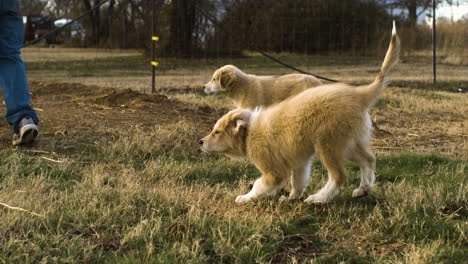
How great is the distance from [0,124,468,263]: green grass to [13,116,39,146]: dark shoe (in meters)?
0.30

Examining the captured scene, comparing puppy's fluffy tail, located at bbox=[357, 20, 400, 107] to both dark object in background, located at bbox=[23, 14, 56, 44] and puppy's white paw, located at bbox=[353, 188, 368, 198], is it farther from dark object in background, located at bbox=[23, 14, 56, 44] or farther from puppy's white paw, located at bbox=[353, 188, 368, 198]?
dark object in background, located at bbox=[23, 14, 56, 44]

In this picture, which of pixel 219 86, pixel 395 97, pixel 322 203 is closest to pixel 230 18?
pixel 395 97

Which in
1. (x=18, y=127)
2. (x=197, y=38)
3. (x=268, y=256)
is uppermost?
(x=197, y=38)

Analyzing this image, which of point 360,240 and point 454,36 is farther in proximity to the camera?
point 454,36

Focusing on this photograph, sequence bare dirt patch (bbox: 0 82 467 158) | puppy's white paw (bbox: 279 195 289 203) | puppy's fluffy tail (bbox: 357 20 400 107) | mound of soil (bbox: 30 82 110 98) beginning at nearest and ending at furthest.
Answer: puppy's fluffy tail (bbox: 357 20 400 107) → puppy's white paw (bbox: 279 195 289 203) → bare dirt patch (bbox: 0 82 467 158) → mound of soil (bbox: 30 82 110 98)

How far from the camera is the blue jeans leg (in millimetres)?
6262

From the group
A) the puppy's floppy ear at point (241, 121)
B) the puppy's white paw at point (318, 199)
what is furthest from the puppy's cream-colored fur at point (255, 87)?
the puppy's white paw at point (318, 199)

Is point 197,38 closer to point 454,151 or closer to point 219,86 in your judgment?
point 219,86

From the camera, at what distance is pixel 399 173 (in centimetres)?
596

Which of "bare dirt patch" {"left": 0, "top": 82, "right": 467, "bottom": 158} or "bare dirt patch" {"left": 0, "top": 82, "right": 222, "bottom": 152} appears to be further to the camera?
"bare dirt patch" {"left": 0, "top": 82, "right": 467, "bottom": 158}

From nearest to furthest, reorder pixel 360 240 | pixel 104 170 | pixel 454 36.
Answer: pixel 360 240 < pixel 104 170 < pixel 454 36

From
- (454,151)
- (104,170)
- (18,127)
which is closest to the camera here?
(104,170)

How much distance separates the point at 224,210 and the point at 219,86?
15.2ft

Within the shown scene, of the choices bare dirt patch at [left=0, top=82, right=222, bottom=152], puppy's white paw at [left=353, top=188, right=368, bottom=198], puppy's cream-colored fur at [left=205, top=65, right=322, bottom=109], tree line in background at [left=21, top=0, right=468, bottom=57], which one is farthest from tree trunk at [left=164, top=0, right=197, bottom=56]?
puppy's white paw at [left=353, top=188, right=368, bottom=198]
